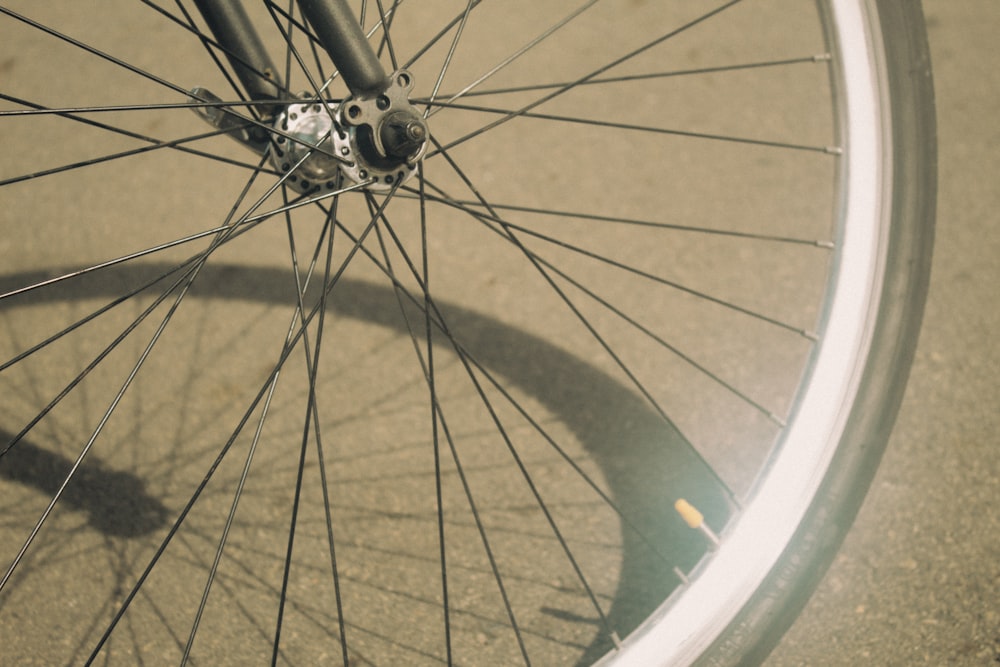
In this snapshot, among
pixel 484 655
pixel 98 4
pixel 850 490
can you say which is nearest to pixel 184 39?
pixel 98 4

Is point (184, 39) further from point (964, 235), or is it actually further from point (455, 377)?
point (964, 235)

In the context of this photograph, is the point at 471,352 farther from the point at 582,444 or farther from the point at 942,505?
the point at 942,505

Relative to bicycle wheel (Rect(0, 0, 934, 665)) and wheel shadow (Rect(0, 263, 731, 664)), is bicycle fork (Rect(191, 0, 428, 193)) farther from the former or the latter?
wheel shadow (Rect(0, 263, 731, 664))

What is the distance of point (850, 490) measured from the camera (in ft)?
2.70

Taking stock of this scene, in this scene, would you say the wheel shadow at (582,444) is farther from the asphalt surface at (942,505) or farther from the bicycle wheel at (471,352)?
the asphalt surface at (942,505)

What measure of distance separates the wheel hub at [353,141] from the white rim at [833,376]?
0.45 m

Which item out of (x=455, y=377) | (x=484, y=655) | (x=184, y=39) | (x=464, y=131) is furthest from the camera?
(x=184, y=39)

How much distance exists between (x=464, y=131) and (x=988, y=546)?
44.1 inches

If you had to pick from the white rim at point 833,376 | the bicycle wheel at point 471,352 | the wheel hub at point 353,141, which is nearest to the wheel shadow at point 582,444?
the bicycle wheel at point 471,352

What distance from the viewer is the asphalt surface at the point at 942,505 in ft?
3.02

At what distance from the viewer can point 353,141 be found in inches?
29.8

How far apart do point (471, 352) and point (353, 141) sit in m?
0.55

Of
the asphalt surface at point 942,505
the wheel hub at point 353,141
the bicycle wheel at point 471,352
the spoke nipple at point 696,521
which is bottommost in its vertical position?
the asphalt surface at point 942,505

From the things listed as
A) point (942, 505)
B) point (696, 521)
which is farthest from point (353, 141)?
point (942, 505)
